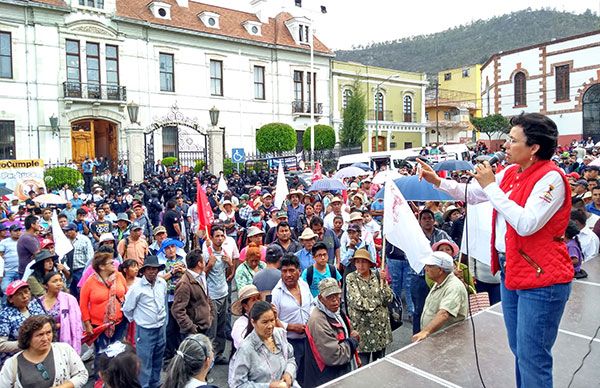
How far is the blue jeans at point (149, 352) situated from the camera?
5547 millimetres

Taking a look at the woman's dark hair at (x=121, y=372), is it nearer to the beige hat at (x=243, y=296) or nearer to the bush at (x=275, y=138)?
the beige hat at (x=243, y=296)

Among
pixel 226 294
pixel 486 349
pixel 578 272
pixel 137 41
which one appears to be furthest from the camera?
pixel 137 41

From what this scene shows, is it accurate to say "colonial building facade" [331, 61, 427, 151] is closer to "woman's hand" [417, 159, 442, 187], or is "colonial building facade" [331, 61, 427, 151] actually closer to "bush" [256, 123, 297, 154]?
"bush" [256, 123, 297, 154]

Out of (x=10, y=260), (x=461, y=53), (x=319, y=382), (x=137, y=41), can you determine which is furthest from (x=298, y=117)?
(x=461, y=53)

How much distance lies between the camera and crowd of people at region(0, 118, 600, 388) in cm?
403

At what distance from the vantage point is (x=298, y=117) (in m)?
35.4

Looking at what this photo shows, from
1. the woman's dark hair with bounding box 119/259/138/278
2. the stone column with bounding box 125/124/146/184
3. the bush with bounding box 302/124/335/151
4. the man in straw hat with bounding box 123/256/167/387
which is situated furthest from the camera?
the bush with bounding box 302/124/335/151

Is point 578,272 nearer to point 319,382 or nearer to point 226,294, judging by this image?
point 319,382

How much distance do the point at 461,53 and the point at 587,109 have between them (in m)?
47.6

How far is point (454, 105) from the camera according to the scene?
176 ft

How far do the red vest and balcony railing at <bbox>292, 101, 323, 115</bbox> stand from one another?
32.8 meters


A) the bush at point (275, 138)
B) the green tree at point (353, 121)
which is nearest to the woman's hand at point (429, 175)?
the bush at point (275, 138)

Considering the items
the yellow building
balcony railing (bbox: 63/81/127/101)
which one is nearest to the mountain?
the yellow building

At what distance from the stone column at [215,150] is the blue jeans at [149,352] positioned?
17975 mm
